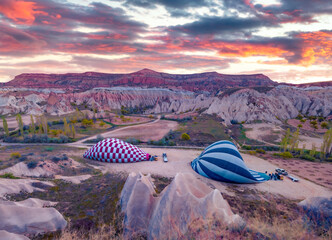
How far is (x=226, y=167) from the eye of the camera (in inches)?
537

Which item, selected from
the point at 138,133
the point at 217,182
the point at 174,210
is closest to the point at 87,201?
the point at 174,210

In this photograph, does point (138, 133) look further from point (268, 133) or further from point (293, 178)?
point (293, 178)

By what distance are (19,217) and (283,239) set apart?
333 inches

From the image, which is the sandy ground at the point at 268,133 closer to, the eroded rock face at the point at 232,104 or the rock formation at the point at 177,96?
the eroded rock face at the point at 232,104

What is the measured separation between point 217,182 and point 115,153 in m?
10.2

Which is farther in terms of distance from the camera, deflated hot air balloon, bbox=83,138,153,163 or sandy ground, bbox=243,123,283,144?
sandy ground, bbox=243,123,283,144

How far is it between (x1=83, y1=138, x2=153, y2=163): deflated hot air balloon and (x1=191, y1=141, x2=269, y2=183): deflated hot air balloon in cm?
701

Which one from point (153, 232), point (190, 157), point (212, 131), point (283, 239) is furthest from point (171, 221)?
point (212, 131)

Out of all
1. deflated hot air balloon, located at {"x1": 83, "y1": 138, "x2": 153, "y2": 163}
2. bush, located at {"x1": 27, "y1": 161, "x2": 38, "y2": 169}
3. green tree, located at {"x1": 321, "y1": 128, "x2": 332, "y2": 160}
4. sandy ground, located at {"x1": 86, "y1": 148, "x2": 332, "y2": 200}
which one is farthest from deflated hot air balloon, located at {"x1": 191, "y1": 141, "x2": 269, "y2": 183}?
green tree, located at {"x1": 321, "y1": 128, "x2": 332, "y2": 160}

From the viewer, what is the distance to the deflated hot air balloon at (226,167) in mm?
13578

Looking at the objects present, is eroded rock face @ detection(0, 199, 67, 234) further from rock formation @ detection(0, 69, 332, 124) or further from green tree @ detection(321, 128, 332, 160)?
rock formation @ detection(0, 69, 332, 124)

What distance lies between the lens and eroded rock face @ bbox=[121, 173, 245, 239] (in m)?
5.54

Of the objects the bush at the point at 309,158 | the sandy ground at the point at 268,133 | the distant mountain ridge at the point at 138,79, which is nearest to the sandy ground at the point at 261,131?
the sandy ground at the point at 268,133

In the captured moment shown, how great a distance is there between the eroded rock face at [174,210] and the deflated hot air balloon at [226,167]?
17.9 feet
